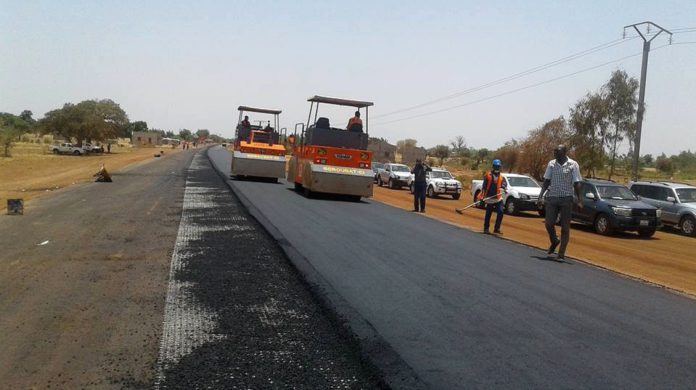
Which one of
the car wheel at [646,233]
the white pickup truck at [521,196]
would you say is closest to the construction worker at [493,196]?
the car wheel at [646,233]

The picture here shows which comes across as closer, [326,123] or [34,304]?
[34,304]

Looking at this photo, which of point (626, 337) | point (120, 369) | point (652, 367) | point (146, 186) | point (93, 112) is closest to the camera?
point (120, 369)

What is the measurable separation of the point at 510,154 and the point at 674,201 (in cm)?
2909

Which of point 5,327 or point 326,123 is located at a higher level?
point 326,123

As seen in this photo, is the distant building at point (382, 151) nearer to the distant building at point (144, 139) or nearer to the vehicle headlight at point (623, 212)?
the vehicle headlight at point (623, 212)

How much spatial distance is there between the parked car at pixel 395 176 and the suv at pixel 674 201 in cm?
1599

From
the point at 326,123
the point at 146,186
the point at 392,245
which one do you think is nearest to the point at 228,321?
the point at 392,245

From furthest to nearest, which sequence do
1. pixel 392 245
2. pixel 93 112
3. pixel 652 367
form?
pixel 93 112
pixel 392 245
pixel 652 367

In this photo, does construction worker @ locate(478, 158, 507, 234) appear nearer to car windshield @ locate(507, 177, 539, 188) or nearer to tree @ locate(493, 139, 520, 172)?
car windshield @ locate(507, 177, 539, 188)

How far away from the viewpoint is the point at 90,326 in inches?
213

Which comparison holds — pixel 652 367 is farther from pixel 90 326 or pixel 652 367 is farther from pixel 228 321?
pixel 90 326

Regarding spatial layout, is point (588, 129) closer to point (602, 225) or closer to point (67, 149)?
point (602, 225)

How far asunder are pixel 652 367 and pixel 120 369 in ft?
13.9

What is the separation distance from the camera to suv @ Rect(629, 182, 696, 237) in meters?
19.7
